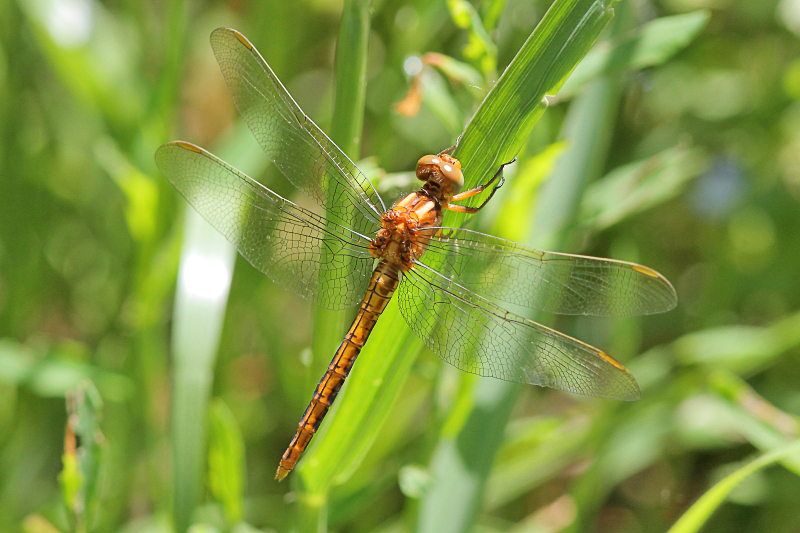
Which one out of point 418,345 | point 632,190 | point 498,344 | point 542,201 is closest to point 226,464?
point 418,345

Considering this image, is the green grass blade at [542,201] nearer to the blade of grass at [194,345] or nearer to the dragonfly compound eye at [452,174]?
the dragonfly compound eye at [452,174]

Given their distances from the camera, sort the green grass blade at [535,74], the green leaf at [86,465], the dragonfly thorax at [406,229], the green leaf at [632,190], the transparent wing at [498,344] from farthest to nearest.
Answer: the green leaf at [632,190], the dragonfly thorax at [406,229], the green leaf at [86,465], the transparent wing at [498,344], the green grass blade at [535,74]

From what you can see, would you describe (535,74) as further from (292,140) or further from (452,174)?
(292,140)

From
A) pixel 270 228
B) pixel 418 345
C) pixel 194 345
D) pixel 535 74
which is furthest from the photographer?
pixel 194 345

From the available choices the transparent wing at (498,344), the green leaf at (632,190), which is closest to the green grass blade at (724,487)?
the transparent wing at (498,344)

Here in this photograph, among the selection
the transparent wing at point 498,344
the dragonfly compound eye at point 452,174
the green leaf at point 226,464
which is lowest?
the green leaf at point 226,464

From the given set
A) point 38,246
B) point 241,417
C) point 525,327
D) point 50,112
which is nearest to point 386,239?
point 525,327

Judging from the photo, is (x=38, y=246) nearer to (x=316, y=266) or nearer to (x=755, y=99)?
(x=316, y=266)
